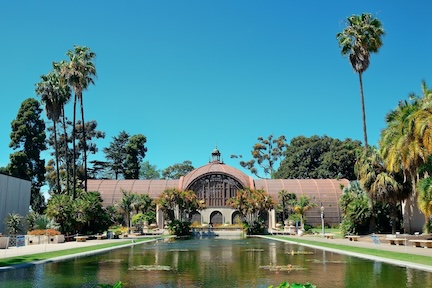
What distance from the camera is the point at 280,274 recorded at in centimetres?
1520

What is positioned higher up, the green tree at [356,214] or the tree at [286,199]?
the tree at [286,199]

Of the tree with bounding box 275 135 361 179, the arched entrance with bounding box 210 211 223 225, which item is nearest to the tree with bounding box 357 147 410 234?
the arched entrance with bounding box 210 211 223 225

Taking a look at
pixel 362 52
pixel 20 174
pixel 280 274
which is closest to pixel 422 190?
pixel 280 274

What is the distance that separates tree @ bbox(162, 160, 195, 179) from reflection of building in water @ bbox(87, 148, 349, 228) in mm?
40261

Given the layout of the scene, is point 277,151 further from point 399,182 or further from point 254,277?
point 254,277

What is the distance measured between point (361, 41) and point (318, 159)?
5773 cm

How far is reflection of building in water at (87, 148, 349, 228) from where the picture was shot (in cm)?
7294

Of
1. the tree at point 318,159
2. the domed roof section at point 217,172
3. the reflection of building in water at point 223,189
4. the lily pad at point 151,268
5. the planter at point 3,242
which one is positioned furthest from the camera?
the tree at point 318,159

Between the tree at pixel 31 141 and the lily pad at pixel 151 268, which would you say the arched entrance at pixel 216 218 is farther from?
the lily pad at pixel 151 268

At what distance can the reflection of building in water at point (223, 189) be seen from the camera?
7294 cm

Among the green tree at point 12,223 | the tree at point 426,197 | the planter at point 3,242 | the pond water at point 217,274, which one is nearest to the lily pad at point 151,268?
the pond water at point 217,274

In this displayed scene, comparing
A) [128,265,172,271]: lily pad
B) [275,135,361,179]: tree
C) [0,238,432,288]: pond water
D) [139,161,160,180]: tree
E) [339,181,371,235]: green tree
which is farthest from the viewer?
[139,161,160,180]: tree

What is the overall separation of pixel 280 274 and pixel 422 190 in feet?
48.4

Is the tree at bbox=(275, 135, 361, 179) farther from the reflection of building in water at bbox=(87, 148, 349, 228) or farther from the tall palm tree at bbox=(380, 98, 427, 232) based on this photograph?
the tall palm tree at bbox=(380, 98, 427, 232)
